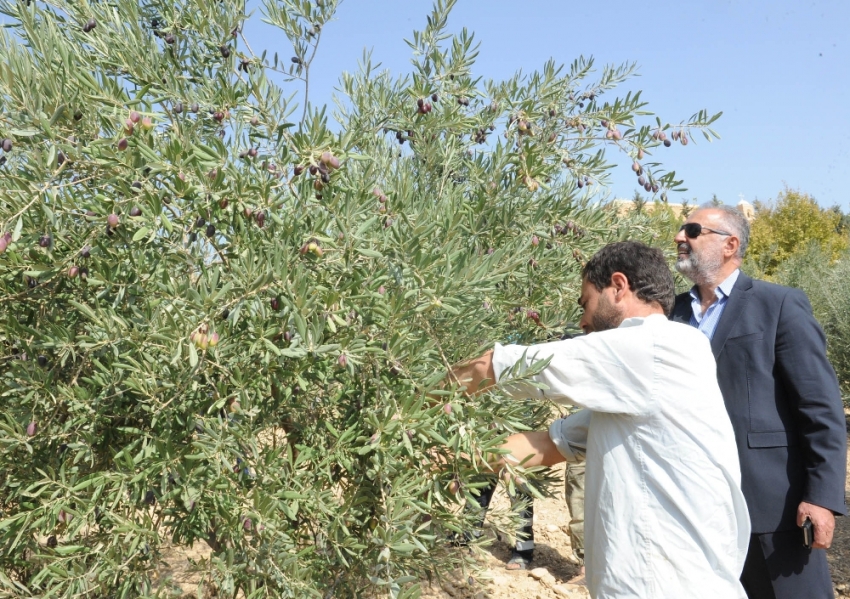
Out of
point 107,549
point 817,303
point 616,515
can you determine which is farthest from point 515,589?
point 817,303

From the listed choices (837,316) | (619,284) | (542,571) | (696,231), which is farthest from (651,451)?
(837,316)

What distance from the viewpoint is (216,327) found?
5.97ft

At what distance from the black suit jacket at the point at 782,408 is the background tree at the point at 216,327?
1.25 meters

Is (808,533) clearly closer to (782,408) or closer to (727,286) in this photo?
(782,408)

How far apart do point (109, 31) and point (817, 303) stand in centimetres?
1213

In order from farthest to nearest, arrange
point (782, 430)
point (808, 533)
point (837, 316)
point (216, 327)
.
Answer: point (837, 316)
point (782, 430)
point (808, 533)
point (216, 327)

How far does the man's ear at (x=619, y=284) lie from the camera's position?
219 cm

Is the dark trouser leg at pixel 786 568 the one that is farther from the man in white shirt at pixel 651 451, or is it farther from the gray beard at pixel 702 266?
the gray beard at pixel 702 266

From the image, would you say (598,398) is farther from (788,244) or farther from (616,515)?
(788,244)

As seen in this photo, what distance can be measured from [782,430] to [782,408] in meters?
0.09

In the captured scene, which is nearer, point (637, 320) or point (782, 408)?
point (637, 320)

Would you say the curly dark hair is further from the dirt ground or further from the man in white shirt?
the dirt ground

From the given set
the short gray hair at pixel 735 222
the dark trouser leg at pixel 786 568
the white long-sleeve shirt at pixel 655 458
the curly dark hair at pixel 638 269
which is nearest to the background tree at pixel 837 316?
the short gray hair at pixel 735 222

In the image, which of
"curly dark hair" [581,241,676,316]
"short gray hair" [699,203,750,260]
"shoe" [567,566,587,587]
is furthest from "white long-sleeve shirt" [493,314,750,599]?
"shoe" [567,566,587,587]
